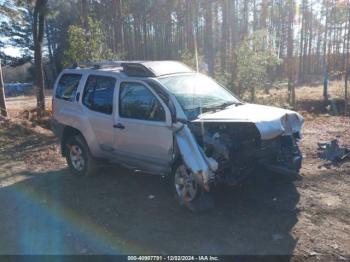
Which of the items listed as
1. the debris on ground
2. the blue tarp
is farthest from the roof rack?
the blue tarp

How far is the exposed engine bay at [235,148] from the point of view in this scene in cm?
489

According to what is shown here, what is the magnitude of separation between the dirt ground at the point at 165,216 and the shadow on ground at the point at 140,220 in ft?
0.04

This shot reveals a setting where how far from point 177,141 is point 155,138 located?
1.82 ft

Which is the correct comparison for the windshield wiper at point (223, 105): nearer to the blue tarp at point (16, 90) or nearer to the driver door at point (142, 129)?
the driver door at point (142, 129)

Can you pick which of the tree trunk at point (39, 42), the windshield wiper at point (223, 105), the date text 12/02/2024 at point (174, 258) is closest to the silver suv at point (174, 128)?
the windshield wiper at point (223, 105)

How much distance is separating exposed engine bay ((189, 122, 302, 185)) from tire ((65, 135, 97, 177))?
2508 millimetres

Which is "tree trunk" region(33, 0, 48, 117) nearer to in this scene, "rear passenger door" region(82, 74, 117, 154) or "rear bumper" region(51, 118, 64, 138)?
"rear bumper" region(51, 118, 64, 138)

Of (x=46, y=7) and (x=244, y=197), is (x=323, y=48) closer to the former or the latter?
(x=46, y=7)

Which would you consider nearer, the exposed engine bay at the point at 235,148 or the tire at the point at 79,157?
the exposed engine bay at the point at 235,148

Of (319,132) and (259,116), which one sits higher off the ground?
(259,116)

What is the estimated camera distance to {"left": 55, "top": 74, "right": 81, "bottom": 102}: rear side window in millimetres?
6991

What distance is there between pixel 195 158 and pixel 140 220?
1.17 metres

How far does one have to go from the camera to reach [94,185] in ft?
21.6

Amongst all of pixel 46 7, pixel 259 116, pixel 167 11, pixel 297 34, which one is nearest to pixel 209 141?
pixel 259 116
